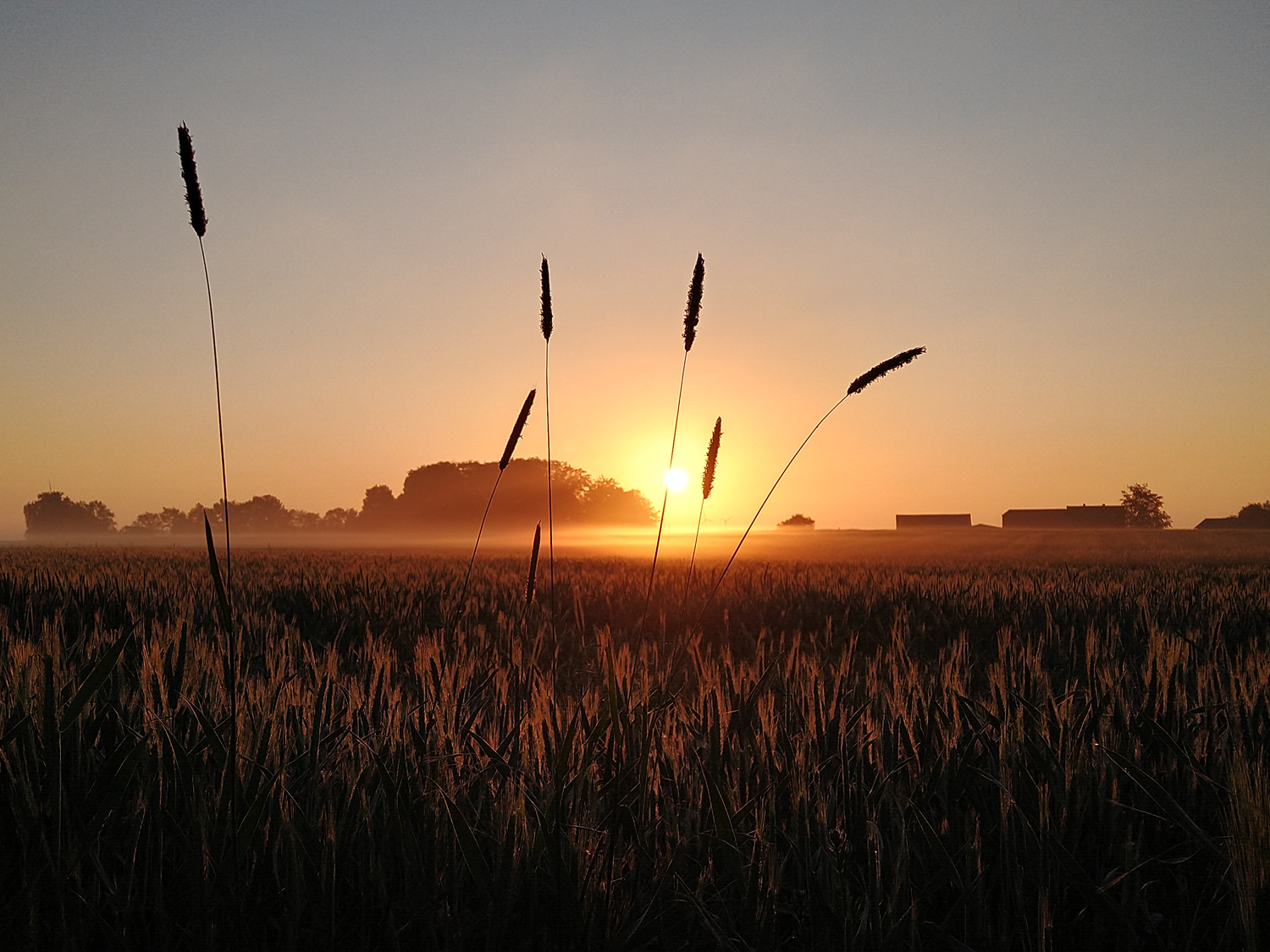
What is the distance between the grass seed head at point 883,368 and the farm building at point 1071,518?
5531 centimetres

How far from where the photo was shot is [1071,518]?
53.9 m

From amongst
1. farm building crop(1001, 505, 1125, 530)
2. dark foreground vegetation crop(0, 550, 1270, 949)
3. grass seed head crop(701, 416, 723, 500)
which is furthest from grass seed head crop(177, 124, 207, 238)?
farm building crop(1001, 505, 1125, 530)

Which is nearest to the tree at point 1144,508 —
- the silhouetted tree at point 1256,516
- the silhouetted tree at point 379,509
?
the silhouetted tree at point 1256,516

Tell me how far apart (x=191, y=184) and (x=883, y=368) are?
4.89ft

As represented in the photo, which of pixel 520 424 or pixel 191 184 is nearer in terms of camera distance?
pixel 191 184

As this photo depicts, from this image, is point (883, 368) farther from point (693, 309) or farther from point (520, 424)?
point (520, 424)

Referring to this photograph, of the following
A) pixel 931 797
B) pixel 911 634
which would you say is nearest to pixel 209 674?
pixel 931 797

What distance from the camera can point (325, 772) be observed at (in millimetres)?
1732

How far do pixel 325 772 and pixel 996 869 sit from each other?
1.38m

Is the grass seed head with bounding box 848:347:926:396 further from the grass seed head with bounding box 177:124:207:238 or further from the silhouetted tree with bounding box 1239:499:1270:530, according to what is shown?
the silhouetted tree with bounding box 1239:499:1270:530

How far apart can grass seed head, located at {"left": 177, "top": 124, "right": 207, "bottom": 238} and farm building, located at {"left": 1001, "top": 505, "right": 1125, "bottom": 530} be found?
56.5 meters

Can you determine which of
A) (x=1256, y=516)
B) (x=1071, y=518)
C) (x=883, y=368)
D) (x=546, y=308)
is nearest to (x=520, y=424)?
(x=546, y=308)

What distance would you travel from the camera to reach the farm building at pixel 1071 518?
52656 mm

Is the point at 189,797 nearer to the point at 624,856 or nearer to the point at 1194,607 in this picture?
the point at 624,856
